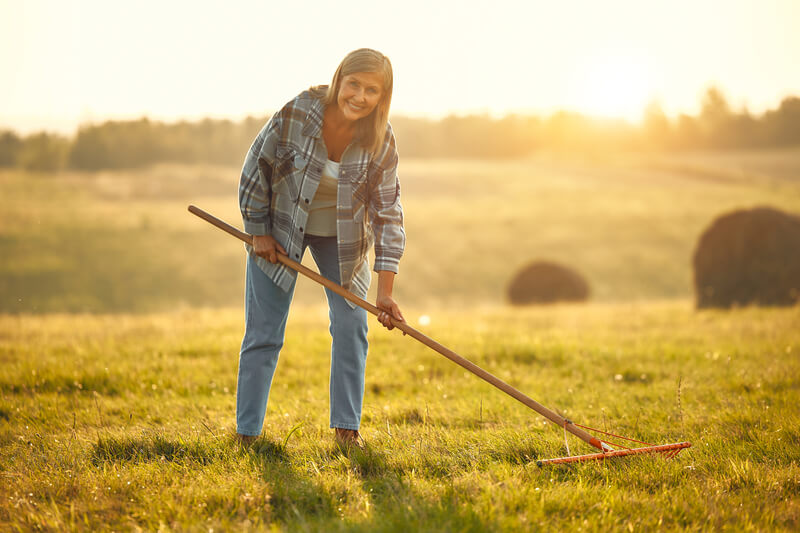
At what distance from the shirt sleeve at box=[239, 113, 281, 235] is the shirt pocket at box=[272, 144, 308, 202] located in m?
0.04

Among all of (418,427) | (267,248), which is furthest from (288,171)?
(418,427)

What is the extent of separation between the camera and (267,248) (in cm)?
354

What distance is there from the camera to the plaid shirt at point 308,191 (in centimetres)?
345

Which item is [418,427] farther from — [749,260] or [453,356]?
[749,260]

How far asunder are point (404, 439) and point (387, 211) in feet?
4.61

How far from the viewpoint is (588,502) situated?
2836 millimetres

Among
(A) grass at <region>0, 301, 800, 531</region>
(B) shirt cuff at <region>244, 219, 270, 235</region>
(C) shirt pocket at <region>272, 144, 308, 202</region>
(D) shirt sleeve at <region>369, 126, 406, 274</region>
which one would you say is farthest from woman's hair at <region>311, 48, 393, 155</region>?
(A) grass at <region>0, 301, 800, 531</region>

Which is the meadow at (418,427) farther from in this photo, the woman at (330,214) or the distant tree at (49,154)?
the distant tree at (49,154)

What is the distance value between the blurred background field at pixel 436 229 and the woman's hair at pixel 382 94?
17.5 meters

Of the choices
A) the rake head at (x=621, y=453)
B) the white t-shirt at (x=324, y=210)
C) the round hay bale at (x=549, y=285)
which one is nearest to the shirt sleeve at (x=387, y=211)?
the white t-shirt at (x=324, y=210)

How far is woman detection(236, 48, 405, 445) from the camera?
11.3 feet

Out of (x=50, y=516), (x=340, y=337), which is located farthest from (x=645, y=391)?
(x=50, y=516)

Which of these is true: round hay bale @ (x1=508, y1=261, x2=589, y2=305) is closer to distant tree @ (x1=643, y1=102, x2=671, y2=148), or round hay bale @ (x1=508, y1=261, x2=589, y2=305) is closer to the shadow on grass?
the shadow on grass

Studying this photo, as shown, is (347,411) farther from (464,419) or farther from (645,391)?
(645,391)
